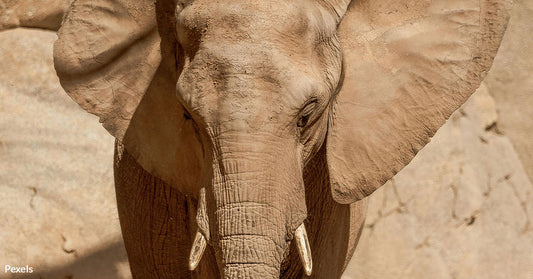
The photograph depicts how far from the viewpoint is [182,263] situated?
414cm

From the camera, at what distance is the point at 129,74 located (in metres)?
3.48

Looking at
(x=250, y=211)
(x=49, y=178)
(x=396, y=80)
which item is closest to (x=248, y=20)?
(x=250, y=211)

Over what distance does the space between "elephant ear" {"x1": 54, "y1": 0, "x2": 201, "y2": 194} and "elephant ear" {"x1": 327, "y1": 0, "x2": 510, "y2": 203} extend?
50 centimetres

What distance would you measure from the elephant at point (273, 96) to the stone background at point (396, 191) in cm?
191

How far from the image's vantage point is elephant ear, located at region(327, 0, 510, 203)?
129 inches

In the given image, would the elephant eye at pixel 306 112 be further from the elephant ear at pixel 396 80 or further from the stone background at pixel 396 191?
the stone background at pixel 396 191

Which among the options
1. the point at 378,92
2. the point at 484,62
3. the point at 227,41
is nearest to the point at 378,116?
the point at 378,92

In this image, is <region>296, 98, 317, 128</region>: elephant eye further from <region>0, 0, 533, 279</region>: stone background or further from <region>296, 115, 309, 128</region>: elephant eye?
<region>0, 0, 533, 279</region>: stone background

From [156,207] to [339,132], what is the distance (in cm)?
102

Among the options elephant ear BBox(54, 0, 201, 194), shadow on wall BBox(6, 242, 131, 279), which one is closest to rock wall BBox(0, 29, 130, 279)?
shadow on wall BBox(6, 242, 131, 279)

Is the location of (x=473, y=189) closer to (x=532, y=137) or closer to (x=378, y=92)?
(x=532, y=137)

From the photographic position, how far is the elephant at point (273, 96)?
2.89 m

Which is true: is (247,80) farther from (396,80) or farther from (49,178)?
(49,178)

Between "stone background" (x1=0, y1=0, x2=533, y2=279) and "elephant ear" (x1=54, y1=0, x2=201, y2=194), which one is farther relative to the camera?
"stone background" (x1=0, y1=0, x2=533, y2=279)
